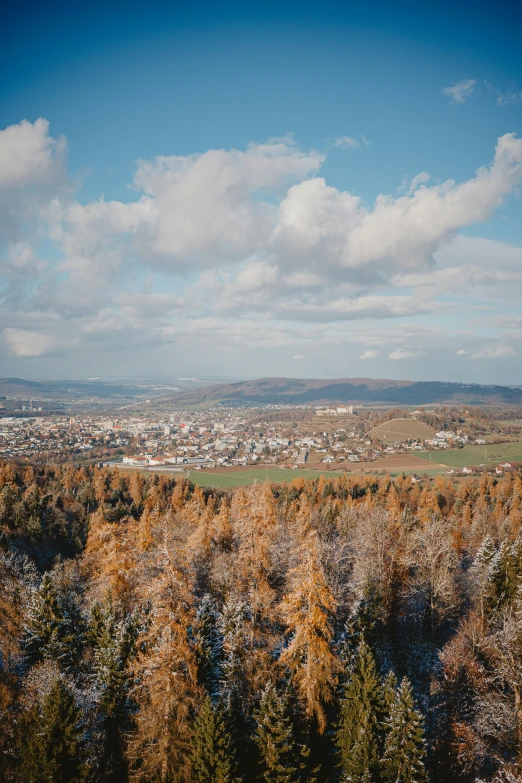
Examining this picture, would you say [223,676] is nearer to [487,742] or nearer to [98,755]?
[98,755]

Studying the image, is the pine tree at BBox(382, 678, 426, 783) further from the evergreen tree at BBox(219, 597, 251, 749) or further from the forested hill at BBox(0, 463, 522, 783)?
the evergreen tree at BBox(219, 597, 251, 749)

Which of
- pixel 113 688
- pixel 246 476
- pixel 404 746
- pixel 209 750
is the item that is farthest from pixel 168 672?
pixel 246 476

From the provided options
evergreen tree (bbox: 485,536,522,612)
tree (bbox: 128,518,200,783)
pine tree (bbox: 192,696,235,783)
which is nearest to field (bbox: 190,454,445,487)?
evergreen tree (bbox: 485,536,522,612)

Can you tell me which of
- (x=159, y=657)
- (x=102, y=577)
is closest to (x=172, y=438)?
(x=102, y=577)

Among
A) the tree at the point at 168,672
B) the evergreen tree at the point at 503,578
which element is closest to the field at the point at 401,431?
the evergreen tree at the point at 503,578

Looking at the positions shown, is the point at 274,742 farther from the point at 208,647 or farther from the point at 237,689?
the point at 208,647

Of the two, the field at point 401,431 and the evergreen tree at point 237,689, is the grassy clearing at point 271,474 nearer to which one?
the field at point 401,431
